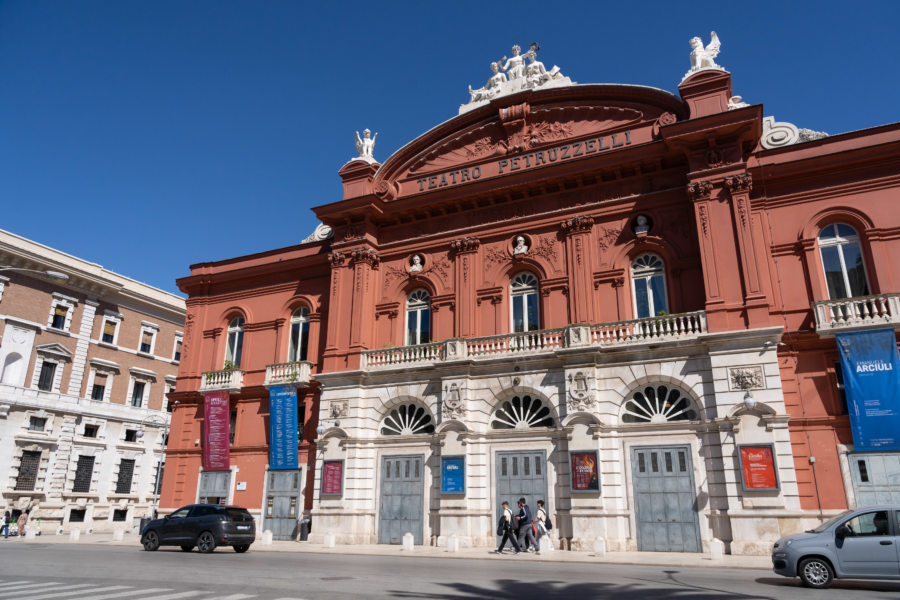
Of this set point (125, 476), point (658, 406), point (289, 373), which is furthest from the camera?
point (125, 476)

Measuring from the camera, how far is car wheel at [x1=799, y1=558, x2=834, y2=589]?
450 inches

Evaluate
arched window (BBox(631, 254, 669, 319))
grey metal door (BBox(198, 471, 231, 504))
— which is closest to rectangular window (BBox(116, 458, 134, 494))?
grey metal door (BBox(198, 471, 231, 504))

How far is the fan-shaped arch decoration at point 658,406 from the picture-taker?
20344mm

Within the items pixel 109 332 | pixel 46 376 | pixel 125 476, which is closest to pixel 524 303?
pixel 46 376

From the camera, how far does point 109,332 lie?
4175cm

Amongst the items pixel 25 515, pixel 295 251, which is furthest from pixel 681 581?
pixel 25 515

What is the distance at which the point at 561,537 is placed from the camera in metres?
20.4

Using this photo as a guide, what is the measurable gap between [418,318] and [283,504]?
31.1 feet

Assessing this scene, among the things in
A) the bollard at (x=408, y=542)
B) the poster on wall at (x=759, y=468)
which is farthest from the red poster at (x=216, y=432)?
the poster on wall at (x=759, y=468)

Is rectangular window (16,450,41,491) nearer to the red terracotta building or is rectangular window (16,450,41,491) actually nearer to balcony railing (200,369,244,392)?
the red terracotta building

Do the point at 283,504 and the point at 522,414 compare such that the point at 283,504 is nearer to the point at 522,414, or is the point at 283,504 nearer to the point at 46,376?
the point at 522,414

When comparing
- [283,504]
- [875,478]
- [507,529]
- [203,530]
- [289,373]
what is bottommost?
[203,530]

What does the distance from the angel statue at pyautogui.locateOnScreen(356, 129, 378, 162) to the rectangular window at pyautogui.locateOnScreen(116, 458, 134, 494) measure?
2678cm

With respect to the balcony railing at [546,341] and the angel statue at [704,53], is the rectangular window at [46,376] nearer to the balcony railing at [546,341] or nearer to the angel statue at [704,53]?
the balcony railing at [546,341]
